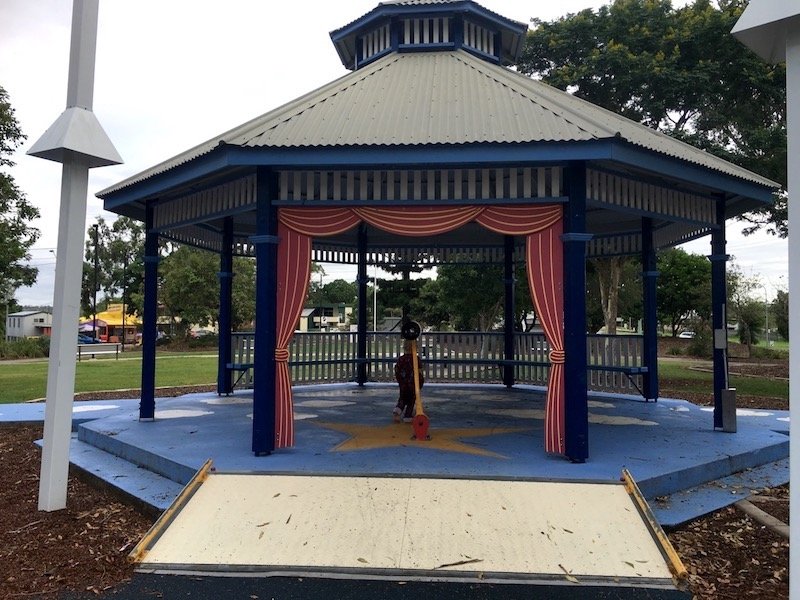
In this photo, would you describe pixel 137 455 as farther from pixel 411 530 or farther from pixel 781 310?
pixel 781 310

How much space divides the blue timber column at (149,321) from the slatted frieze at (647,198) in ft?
21.8

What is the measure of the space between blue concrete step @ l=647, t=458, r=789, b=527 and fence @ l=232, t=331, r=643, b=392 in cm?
476

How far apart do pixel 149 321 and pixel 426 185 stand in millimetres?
5151

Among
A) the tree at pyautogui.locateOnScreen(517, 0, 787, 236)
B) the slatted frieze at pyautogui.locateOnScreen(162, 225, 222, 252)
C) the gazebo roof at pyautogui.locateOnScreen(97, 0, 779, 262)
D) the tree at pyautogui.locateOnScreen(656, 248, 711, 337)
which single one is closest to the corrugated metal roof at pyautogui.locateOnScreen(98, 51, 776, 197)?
the gazebo roof at pyautogui.locateOnScreen(97, 0, 779, 262)

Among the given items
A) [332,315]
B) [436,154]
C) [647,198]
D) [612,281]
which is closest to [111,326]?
[332,315]

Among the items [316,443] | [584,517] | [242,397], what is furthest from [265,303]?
[242,397]

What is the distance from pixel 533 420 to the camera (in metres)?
9.16

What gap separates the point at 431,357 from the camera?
13492 mm

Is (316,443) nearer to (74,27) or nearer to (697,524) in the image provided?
(697,524)

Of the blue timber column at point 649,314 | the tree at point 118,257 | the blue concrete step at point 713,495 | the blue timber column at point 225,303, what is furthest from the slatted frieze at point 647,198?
the tree at point 118,257

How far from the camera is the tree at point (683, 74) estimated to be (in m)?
15.2

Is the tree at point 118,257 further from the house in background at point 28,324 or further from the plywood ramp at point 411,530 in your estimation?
the plywood ramp at point 411,530

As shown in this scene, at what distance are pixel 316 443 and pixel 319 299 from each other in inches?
3135

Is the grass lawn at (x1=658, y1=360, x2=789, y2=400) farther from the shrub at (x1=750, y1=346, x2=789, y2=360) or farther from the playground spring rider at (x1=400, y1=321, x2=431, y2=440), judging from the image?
the shrub at (x1=750, y1=346, x2=789, y2=360)
